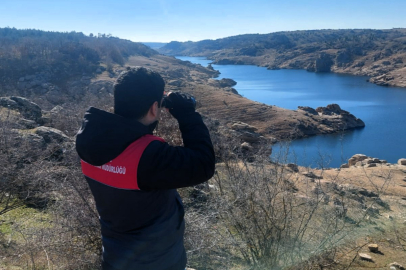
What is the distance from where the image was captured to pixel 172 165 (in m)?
1.75

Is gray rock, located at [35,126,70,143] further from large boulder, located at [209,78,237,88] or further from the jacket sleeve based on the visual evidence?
large boulder, located at [209,78,237,88]

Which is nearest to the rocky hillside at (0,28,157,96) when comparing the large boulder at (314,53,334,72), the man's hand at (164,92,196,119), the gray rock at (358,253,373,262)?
the gray rock at (358,253,373,262)

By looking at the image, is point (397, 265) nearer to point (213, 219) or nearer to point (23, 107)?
point (213, 219)

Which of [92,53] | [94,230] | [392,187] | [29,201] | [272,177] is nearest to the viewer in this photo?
[94,230]

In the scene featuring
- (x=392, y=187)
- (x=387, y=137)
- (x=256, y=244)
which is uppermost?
(x=256, y=244)

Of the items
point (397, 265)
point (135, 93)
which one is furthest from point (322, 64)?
point (135, 93)

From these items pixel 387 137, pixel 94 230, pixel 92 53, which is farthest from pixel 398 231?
pixel 92 53

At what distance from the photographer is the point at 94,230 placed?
4180 millimetres

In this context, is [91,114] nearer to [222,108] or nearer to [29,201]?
[29,201]

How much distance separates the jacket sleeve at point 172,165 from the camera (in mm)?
1729

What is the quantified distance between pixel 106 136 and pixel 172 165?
0.37 meters

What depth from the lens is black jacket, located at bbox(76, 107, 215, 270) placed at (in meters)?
1.76

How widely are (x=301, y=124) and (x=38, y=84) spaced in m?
29.5

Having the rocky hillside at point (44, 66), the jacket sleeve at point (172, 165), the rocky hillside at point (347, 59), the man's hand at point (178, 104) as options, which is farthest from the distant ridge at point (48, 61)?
the rocky hillside at point (347, 59)
